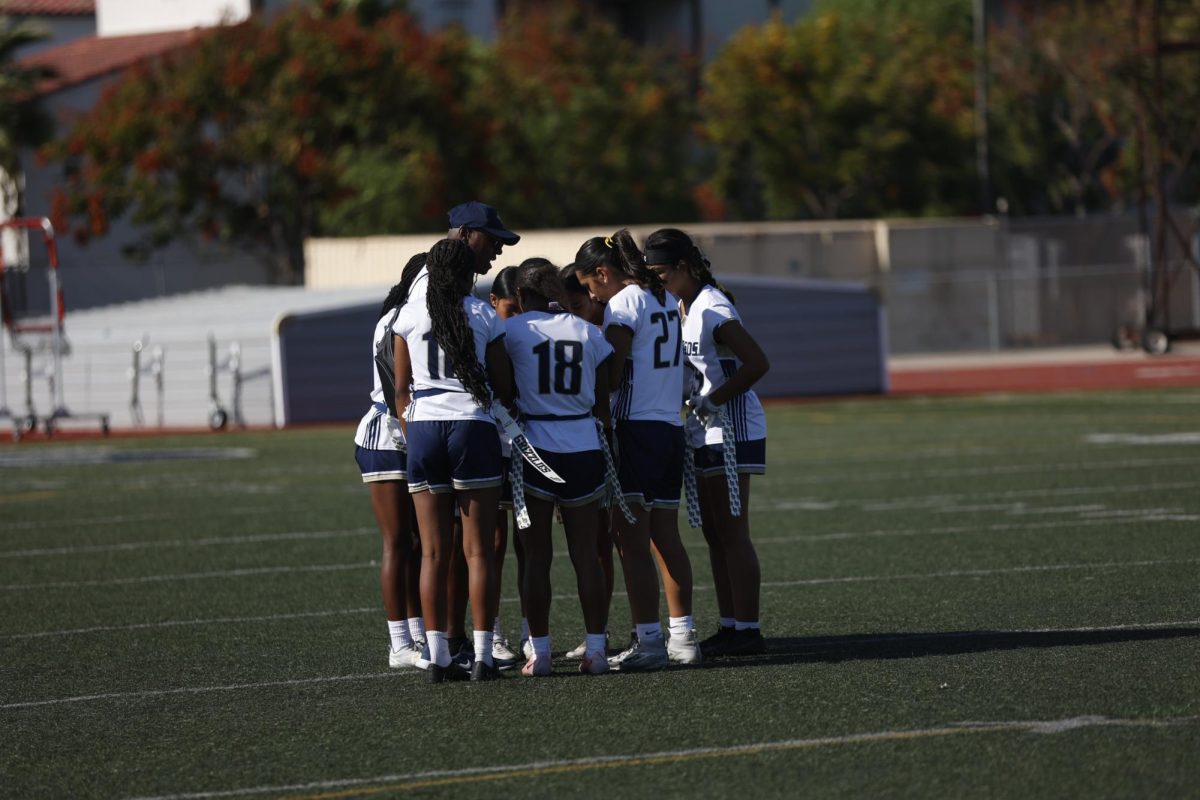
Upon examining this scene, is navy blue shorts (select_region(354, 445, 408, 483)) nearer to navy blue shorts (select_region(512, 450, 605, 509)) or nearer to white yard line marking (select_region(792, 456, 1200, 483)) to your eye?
navy blue shorts (select_region(512, 450, 605, 509))

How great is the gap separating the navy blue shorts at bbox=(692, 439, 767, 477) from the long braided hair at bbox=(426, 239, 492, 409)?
1.15 meters

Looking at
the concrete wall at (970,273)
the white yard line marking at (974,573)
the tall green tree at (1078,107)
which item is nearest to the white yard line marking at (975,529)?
the white yard line marking at (974,573)

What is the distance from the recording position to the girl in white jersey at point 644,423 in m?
7.73

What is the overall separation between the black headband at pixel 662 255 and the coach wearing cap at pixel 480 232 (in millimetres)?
695

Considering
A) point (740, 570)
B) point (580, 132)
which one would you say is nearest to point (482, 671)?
point (740, 570)

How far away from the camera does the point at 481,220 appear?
754cm

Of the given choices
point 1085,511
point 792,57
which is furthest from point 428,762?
point 792,57

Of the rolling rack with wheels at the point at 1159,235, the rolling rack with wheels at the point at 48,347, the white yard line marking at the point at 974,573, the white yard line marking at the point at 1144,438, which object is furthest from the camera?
the rolling rack with wheels at the point at 1159,235

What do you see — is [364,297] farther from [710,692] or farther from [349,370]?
[710,692]

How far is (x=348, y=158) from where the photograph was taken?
137 feet

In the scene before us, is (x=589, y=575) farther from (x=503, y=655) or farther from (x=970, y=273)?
(x=970, y=273)

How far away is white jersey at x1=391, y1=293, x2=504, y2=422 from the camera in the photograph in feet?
24.3

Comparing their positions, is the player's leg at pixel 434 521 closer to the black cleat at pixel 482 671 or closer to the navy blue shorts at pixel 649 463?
the black cleat at pixel 482 671

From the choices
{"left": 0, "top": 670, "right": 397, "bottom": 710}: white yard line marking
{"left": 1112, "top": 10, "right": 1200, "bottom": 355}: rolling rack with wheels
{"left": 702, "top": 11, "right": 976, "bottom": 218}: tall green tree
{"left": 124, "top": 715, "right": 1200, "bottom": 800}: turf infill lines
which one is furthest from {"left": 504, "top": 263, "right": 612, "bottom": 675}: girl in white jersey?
{"left": 702, "top": 11, "right": 976, "bottom": 218}: tall green tree
